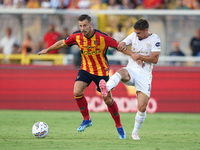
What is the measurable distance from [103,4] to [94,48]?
788 centimetres

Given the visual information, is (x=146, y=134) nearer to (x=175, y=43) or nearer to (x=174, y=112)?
(x=174, y=112)

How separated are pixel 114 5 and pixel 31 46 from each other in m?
3.51

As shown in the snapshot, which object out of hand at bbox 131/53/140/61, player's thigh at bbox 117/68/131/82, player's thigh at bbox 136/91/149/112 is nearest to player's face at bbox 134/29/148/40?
hand at bbox 131/53/140/61

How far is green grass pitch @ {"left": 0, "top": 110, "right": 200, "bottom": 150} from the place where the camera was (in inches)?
233

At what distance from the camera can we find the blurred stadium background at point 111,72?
1280cm

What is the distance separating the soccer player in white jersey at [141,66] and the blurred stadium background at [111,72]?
19.6 feet

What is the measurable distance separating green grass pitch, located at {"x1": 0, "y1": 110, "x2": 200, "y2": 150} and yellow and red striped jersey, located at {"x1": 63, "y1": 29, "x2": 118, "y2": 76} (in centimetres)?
130

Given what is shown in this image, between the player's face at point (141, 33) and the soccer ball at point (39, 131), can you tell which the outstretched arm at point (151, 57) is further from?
the soccer ball at point (39, 131)

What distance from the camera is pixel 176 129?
28.3 ft

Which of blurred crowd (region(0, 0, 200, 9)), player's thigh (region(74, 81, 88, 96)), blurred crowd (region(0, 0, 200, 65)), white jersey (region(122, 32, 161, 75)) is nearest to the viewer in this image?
white jersey (region(122, 32, 161, 75))

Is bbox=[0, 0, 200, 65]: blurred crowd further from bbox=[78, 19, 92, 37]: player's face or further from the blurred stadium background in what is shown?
bbox=[78, 19, 92, 37]: player's face

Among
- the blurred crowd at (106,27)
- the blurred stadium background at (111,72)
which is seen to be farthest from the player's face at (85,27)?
the blurred crowd at (106,27)

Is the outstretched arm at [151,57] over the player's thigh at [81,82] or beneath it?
over

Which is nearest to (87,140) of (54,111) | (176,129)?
(176,129)
